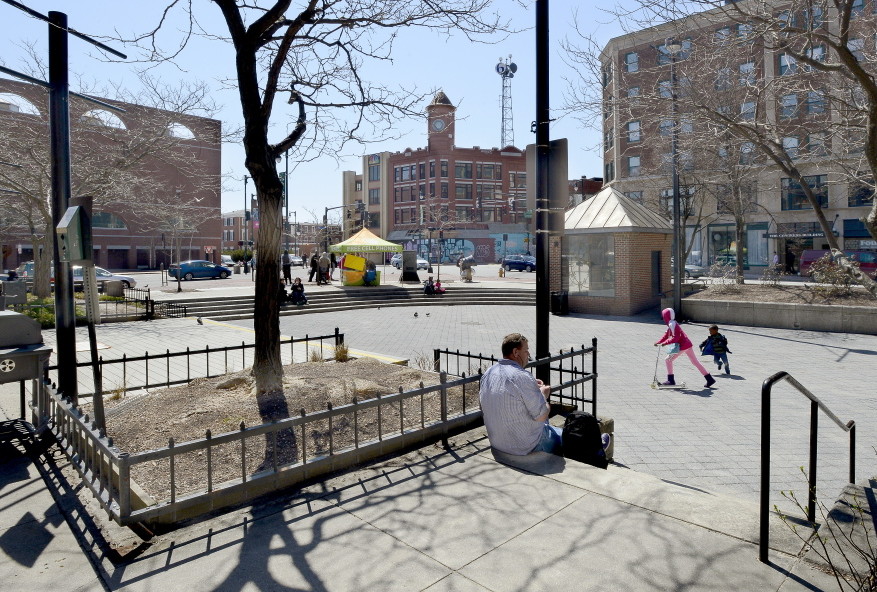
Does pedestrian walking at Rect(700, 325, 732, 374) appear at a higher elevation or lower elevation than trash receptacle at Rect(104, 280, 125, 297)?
lower

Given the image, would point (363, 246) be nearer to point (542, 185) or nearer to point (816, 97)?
point (816, 97)

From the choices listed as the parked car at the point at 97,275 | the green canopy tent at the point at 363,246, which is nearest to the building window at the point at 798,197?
the green canopy tent at the point at 363,246

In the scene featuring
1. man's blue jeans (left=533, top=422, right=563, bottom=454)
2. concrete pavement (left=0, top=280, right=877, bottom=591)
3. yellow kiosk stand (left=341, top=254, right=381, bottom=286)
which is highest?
yellow kiosk stand (left=341, top=254, right=381, bottom=286)

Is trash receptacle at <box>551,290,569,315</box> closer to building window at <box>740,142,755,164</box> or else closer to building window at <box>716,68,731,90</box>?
building window at <box>740,142,755,164</box>

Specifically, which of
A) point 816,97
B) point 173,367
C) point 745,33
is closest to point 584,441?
point 745,33

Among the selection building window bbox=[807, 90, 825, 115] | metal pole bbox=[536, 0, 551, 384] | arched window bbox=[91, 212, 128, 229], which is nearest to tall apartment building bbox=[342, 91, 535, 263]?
arched window bbox=[91, 212, 128, 229]

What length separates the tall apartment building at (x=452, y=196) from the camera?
77.1 meters

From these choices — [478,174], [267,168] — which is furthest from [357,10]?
[478,174]

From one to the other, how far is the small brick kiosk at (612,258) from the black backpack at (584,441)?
16108 millimetres

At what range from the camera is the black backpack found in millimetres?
5230

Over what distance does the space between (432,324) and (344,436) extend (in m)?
13.3

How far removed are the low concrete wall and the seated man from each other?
49.4 feet

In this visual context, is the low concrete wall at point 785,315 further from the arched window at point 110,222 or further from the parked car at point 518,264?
the arched window at point 110,222

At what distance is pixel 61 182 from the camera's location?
21.3 ft
